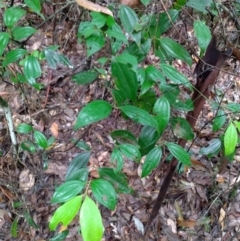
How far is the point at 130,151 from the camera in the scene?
86cm

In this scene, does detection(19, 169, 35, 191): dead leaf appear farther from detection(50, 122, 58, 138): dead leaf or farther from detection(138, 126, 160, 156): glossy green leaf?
detection(138, 126, 160, 156): glossy green leaf

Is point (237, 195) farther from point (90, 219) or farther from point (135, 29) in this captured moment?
point (90, 219)

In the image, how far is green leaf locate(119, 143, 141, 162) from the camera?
2.80 feet

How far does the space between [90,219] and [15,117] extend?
4.45ft

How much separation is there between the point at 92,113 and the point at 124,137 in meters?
0.18

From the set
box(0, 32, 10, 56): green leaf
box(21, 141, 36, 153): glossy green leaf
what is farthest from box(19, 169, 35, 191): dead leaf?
box(0, 32, 10, 56): green leaf

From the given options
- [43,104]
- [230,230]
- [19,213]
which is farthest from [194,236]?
[43,104]

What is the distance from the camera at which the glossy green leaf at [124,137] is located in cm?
89

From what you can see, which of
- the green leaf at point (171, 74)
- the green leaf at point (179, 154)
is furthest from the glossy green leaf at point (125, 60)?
the green leaf at point (179, 154)

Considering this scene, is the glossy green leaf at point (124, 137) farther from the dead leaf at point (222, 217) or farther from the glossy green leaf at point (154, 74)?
the dead leaf at point (222, 217)

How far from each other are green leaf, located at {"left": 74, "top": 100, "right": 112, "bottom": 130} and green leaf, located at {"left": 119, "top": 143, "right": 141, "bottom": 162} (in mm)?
135

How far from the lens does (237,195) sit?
5.87ft

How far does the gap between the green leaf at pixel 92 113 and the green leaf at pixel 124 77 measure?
52 millimetres

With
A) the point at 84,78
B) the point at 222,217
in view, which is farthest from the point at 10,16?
the point at 222,217
